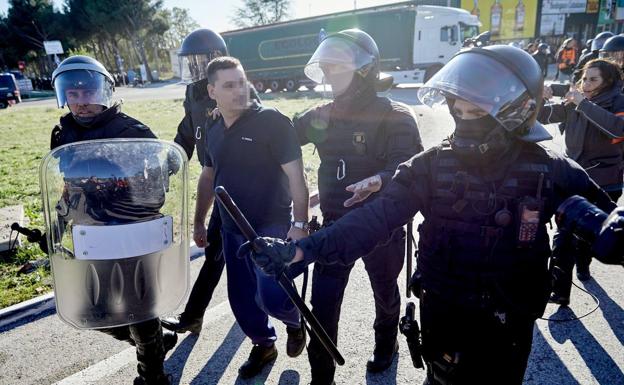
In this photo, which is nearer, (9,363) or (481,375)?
(481,375)

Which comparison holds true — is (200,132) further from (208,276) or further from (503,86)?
(503,86)

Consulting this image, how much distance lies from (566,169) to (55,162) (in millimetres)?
2074

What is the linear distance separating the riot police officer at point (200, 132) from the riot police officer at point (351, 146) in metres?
0.68

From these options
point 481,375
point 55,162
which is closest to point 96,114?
point 55,162

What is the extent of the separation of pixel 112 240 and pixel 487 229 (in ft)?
4.99

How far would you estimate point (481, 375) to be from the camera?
1710 millimetres

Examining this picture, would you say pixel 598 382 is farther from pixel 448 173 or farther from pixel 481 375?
pixel 448 173

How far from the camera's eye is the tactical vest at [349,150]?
238cm


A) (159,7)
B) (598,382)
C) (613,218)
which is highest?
(159,7)

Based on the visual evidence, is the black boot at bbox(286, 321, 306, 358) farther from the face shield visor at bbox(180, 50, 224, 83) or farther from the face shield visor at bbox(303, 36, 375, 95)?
the face shield visor at bbox(180, 50, 224, 83)

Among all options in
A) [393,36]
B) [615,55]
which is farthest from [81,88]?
[393,36]

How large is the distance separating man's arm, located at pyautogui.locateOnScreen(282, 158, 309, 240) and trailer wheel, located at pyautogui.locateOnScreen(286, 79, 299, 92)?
21589 mm

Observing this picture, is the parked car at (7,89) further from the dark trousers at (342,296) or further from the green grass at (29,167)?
the dark trousers at (342,296)

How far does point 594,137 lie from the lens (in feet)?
10.8
